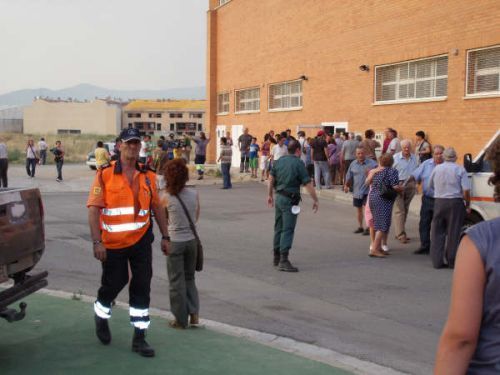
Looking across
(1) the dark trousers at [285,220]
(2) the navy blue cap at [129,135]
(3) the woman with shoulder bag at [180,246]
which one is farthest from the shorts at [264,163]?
(2) the navy blue cap at [129,135]

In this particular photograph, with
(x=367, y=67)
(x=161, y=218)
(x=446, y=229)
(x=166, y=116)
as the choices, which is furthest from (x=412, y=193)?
(x=166, y=116)

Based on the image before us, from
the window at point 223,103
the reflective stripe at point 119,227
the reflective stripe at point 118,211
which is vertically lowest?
the reflective stripe at point 119,227

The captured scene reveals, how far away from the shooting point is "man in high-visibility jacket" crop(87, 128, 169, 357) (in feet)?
19.4

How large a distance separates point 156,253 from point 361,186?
4151 mm

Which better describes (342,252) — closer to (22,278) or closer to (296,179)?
(296,179)

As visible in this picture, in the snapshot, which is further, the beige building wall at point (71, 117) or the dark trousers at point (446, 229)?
the beige building wall at point (71, 117)

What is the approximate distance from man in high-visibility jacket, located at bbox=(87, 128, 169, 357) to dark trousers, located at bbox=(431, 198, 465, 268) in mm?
5711

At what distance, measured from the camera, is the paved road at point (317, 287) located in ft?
22.7

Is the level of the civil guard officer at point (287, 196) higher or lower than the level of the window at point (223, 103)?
lower

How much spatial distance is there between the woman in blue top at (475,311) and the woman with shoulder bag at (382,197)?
881cm

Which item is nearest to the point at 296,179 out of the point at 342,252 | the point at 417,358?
the point at 342,252

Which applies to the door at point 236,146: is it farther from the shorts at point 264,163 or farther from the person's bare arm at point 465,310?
the person's bare arm at point 465,310

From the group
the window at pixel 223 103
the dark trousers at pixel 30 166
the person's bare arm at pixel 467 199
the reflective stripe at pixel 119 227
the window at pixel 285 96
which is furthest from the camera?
the window at pixel 223 103

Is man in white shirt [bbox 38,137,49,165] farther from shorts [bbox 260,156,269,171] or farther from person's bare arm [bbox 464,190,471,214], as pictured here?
person's bare arm [bbox 464,190,471,214]
